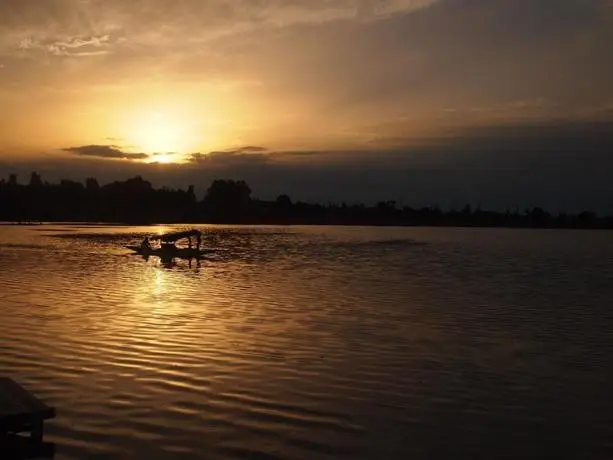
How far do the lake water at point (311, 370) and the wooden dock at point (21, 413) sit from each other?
2.78ft

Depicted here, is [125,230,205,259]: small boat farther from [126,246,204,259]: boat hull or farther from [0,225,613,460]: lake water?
[0,225,613,460]: lake water

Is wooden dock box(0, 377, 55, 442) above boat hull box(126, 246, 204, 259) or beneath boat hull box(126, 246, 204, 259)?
above

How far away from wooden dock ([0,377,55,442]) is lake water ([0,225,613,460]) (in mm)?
846

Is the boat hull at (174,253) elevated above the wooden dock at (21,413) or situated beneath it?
situated beneath

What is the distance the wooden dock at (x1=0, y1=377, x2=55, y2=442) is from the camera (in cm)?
727

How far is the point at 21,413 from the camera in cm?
732

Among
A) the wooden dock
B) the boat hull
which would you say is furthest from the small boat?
the wooden dock

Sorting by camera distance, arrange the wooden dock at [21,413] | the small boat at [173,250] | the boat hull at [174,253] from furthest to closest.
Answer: the small boat at [173,250] < the boat hull at [174,253] < the wooden dock at [21,413]

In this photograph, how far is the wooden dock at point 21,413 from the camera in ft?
23.9

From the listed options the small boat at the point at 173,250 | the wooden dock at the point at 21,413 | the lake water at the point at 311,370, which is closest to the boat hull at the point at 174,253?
the small boat at the point at 173,250

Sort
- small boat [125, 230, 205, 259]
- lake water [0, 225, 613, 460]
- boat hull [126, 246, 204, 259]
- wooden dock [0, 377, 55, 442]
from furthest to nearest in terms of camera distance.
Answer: small boat [125, 230, 205, 259], boat hull [126, 246, 204, 259], lake water [0, 225, 613, 460], wooden dock [0, 377, 55, 442]

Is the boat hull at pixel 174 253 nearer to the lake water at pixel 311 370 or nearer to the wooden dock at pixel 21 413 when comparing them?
the lake water at pixel 311 370

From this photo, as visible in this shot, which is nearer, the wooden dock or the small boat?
the wooden dock

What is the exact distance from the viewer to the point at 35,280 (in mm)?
31750
